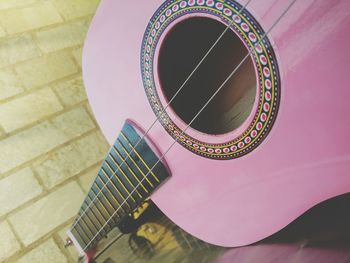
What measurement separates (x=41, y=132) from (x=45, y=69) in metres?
0.52

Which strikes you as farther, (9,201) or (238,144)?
(9,201)

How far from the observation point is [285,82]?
2.14ft

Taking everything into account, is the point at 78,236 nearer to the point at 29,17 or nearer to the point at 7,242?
the point at 7,242

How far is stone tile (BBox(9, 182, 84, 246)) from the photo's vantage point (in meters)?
1.60

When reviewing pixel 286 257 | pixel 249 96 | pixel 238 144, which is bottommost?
pixel 286 257

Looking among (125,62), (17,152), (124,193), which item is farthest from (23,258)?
(125,62)

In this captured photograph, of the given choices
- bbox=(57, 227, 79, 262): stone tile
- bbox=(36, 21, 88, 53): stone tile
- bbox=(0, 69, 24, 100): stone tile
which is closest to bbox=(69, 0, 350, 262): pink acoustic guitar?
bbox=(57, 227, 79, 262): stone tile

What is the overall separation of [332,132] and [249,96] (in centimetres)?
36

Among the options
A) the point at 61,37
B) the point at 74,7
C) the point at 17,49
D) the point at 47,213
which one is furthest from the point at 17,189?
the point at 74,7

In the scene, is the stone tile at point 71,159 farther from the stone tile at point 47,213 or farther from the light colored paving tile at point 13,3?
the light colored paving tile at point 13,3

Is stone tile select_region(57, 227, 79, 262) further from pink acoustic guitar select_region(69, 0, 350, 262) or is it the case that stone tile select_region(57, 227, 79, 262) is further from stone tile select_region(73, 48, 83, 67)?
stone tile select_region(73, 48, 83, 67)

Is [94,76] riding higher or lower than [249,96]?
higher

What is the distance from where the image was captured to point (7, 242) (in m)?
1.54

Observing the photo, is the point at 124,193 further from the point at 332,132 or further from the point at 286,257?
the point at 332,132
